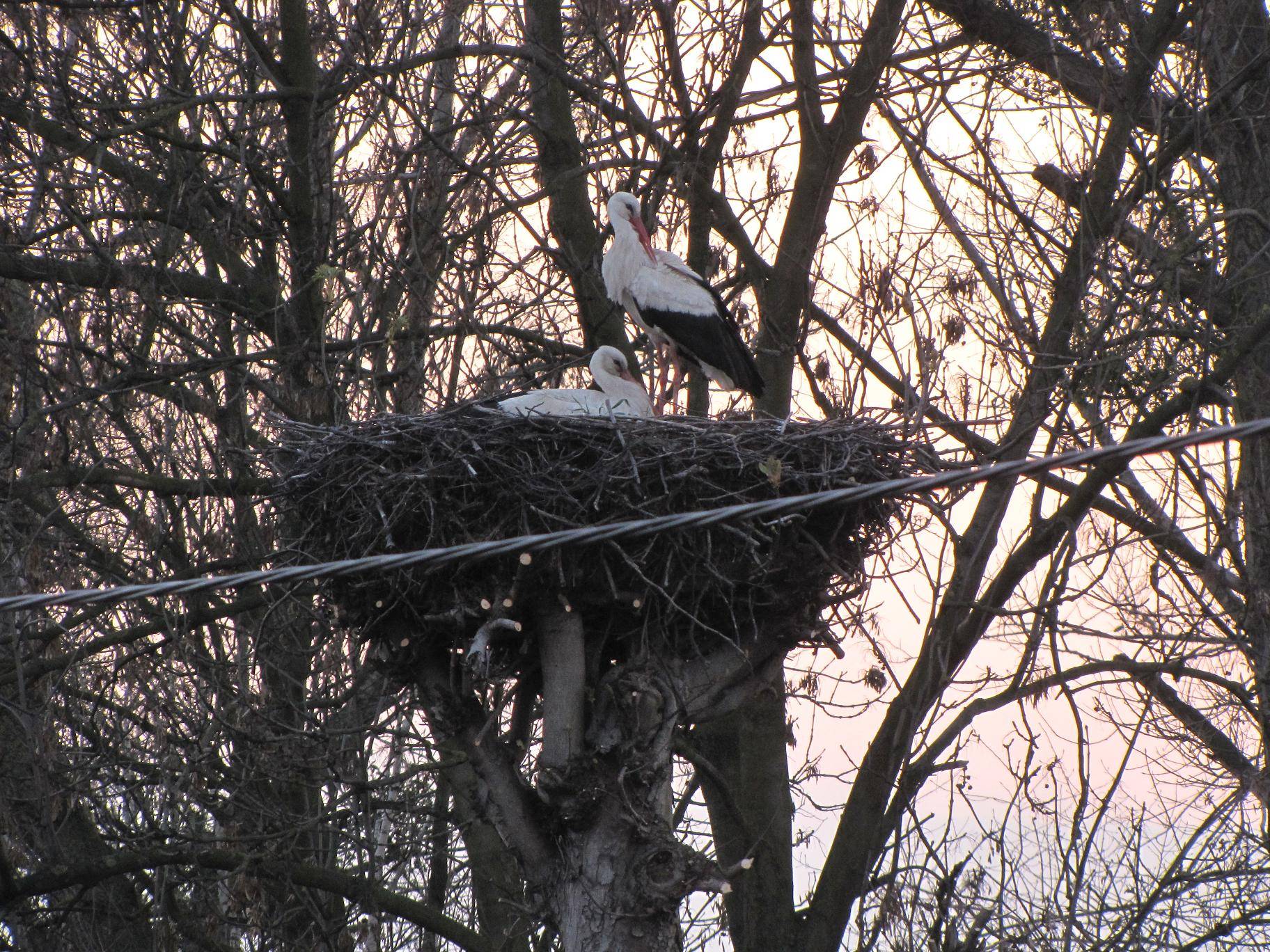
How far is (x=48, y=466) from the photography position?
7363 mm

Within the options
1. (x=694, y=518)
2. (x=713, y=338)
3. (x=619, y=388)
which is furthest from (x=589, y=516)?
(x=713, y=338)

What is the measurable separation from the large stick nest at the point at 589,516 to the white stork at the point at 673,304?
1851 mm

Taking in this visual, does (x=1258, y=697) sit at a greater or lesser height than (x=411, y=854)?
greater

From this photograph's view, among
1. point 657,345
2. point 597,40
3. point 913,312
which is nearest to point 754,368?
point 657,345

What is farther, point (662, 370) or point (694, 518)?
point (662, 370)

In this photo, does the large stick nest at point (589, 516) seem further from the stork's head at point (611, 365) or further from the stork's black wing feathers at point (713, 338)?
the stork's black wing feathers at point (713, 338)

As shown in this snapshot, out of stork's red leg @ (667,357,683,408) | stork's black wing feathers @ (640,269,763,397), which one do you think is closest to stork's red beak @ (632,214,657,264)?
stork's black wing feathers @ (640,269,763,397)

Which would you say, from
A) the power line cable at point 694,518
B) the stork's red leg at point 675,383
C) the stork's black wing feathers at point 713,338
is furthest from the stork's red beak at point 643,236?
the power line cable at point 694,518

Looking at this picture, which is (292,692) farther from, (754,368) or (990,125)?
(990,125)

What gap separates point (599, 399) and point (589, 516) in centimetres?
109

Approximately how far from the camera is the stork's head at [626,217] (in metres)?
7.56

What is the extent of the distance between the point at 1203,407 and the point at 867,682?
6.68ft

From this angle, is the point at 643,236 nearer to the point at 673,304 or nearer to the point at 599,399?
the point at 673,304

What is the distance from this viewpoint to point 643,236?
7.54 meters
